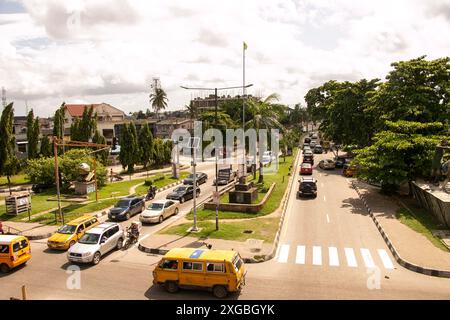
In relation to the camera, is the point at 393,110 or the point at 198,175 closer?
the point at 393,110

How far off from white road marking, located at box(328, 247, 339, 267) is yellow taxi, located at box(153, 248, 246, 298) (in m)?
5.66

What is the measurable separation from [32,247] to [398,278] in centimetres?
2120

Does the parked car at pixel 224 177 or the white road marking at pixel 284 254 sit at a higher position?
the parked car at pixel 224 177

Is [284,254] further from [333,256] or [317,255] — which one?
[333,256]

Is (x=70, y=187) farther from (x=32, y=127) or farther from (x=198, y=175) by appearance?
(x=32, y=127)

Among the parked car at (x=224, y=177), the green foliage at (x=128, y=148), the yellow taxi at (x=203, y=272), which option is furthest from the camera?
the green foliage at (x=128, y=148)

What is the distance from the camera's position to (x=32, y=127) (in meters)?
58.1

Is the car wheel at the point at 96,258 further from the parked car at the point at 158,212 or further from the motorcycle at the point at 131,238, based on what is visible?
the parked car at the point at 158,212

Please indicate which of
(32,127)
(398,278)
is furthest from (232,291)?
(32,127)

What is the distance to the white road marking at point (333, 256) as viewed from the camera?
65.2 feet

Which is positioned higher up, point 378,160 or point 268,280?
point 378,160

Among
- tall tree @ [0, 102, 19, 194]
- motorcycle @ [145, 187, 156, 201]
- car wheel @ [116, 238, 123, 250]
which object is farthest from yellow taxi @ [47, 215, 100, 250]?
tall tree @ [0, 102, 19, 194]

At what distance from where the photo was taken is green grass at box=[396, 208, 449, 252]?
22734mm

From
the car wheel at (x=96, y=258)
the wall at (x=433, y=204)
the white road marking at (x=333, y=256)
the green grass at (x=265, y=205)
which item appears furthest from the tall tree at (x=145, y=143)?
the white road marking at (x=333, y=256)
